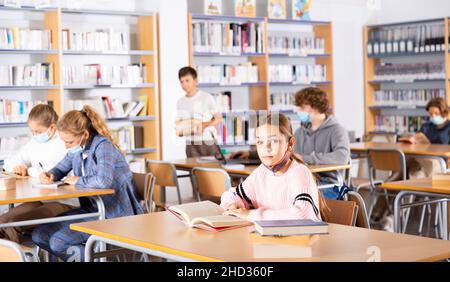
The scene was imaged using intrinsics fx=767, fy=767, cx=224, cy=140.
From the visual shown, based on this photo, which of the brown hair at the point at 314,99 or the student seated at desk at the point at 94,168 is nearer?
the student seated at desk at the point at 94,168

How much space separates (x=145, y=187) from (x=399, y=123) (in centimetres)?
593

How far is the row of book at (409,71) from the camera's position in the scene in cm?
932

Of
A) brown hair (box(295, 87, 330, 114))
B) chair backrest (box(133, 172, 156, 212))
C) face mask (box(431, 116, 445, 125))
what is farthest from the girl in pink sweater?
face mask (box(431, 116, 445, 125))

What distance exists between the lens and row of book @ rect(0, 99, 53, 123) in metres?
7.07

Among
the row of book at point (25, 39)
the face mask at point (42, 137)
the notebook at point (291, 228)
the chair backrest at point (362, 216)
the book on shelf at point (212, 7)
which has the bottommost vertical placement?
the chair backrest at point (362, 216)

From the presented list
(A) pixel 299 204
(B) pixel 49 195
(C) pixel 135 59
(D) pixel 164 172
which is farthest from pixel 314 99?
(C) pixel 135 59

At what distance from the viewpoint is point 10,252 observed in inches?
101

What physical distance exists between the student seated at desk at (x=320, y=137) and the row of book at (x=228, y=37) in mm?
2913

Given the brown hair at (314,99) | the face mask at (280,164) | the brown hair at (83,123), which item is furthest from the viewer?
the brown hair at (314,99)

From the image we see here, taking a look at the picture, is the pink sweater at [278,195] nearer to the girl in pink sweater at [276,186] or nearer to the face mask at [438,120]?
the girl in pink sweater at [276,186]

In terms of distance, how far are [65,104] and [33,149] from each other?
97.0 inches

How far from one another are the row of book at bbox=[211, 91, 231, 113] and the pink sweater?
210 inches

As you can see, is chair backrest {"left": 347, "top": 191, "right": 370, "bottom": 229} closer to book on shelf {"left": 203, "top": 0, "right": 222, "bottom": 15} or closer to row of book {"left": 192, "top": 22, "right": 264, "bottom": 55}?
row of book {"left": 192, "top": 22, "right": 264, "bottom": 55}

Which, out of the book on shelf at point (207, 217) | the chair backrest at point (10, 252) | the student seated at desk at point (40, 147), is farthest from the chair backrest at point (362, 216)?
the student seated at desk at point (40, 147)
